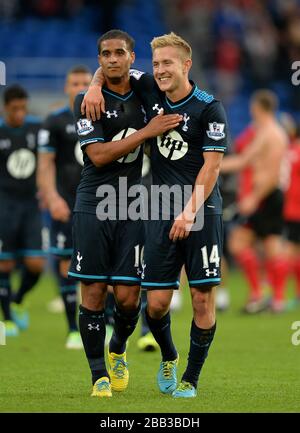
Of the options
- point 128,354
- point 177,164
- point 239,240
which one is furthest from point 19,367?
point 239,240

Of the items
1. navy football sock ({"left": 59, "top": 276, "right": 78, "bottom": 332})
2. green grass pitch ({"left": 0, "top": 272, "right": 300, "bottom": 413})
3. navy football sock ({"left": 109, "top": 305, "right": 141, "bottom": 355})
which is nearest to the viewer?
green grass pitch ({"left": 0, "top": 272, "right": 300, "bottom": 413})

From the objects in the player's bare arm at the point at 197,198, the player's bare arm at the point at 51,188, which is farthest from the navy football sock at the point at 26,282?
the player's bare arm at the point at 197,198

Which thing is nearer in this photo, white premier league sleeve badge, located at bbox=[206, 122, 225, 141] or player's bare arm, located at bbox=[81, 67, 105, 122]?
white premier league sleeve badge, located at bbox=[206, 122, 225, 141]

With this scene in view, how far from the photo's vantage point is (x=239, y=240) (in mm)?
14781

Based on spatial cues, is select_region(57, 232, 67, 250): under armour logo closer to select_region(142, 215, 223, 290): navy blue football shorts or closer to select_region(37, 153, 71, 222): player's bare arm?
select_region(37, 153, 71, 222): player's bare arm

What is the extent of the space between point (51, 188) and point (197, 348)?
358cm

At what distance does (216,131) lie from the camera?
23.7 feet

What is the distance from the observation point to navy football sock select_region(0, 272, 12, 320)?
11766 millimetres

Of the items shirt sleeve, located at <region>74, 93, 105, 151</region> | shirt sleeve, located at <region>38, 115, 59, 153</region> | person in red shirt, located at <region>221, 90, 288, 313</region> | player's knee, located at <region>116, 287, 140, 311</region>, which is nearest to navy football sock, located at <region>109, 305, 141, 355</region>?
player's knee, located at <region>116, 287, 140, 311</region>

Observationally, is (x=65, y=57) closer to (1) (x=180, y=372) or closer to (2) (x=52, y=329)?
(2) (x=52, y=329)

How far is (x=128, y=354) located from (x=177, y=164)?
3119 mm

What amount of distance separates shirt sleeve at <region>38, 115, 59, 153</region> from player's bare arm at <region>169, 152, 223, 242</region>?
3.67 m

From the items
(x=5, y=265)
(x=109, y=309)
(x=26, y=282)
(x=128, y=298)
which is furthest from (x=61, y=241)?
(x=128, y=298)

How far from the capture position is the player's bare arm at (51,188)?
10.5m
